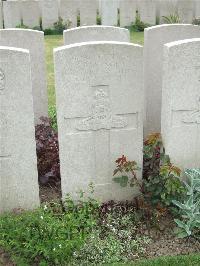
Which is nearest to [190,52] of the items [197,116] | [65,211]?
[197,116]

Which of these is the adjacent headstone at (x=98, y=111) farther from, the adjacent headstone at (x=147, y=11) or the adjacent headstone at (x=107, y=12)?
the adjacent headstone at (x=147, y=11)

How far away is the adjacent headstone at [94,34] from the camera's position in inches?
238

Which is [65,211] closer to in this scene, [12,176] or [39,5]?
[12,176]

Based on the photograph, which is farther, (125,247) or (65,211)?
(65,211)

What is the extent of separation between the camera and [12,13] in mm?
14703

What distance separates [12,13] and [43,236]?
1179cm

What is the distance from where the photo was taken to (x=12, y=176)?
4699mm

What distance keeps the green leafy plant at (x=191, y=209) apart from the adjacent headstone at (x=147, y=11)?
11.3 m

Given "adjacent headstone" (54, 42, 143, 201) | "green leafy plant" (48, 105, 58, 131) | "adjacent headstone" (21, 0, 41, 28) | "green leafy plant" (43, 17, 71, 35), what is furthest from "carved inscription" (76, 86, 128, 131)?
"adjacent headstone" (21, 0, 41, 28)

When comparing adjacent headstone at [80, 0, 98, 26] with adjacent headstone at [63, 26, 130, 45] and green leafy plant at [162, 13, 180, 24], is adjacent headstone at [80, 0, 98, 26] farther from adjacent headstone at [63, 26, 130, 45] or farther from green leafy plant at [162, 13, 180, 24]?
adjacent headstone at [63, 26, 130, 45]

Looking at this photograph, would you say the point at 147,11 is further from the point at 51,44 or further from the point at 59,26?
the point at 51,44

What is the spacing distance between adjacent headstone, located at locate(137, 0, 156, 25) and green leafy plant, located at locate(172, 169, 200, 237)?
11.3 metres

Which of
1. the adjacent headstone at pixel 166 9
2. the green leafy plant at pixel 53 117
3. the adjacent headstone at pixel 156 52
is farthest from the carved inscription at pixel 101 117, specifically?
the adjacent headstone at pixel 166 9

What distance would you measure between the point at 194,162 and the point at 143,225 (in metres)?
0.90
